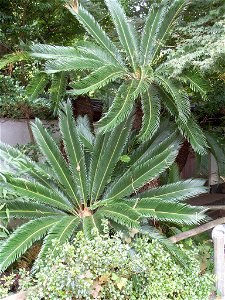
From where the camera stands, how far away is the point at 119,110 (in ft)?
12.1

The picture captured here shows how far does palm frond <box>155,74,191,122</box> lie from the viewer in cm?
379

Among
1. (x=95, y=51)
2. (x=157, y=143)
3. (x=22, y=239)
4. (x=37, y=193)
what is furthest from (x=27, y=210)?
(x=95, y=51)

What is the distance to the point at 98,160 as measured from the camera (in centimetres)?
423

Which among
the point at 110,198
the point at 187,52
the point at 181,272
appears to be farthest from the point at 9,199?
the point at 187,52

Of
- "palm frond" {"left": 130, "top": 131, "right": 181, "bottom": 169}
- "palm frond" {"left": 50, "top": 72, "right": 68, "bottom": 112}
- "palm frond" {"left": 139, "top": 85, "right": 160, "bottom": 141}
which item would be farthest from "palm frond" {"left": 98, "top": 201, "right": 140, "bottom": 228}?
"palm frond" {"left": 50, "top": 72, "right": 68, "bottom": 112}

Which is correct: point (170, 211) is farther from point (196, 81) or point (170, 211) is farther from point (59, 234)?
point (196, 81)

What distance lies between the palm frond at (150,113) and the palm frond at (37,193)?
45.9 inches

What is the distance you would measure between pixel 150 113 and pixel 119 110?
1.50 feet

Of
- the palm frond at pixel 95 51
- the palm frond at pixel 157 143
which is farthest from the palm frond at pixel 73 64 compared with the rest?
the palm frond at pixel 157 143

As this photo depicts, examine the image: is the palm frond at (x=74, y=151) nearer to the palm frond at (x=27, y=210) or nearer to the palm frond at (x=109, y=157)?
the palm frond at (x=109, y=157)

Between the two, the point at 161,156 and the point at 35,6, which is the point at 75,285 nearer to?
the point at 161,156

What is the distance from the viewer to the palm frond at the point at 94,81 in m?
3.62

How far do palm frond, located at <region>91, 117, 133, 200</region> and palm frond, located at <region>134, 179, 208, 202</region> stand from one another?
498 mm

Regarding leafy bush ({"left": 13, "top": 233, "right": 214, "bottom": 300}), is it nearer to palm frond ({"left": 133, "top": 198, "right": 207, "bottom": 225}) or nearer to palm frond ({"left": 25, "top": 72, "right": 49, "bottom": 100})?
palm frond ({"left": 133, "top": 198, "right": 207, "bottom": 225})
